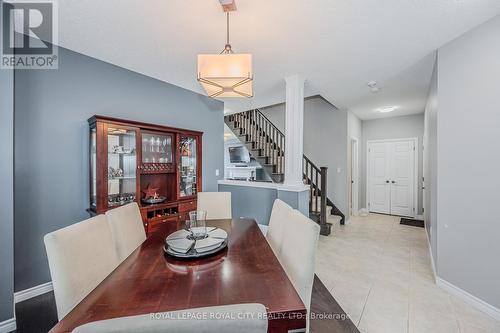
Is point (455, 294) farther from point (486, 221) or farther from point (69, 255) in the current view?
point (69, 255)

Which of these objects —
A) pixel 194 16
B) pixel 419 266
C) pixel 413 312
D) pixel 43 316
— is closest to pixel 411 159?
pixel 419 266

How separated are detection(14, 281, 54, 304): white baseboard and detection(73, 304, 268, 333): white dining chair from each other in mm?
2612

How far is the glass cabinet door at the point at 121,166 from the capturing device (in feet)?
8.57

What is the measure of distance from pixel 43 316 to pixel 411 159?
6.91m

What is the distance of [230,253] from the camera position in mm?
1415

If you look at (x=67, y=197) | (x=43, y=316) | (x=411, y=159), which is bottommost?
(x=43, y=316)

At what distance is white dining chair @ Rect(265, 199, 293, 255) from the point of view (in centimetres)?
171

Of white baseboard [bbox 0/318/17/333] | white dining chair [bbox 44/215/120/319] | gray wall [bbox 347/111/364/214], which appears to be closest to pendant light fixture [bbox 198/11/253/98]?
white dining chair [bbox 44/215/120/319]

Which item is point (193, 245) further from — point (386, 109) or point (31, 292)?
point (386, 109)

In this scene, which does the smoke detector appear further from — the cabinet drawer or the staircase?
the cabinet drawer

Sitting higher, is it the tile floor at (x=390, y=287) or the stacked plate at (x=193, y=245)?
the stacked plate at (x=193, y=245)

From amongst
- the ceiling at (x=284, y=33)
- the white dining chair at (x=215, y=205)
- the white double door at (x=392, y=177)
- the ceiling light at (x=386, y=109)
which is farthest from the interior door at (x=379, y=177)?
the white dining chair at (x=215, y=205)

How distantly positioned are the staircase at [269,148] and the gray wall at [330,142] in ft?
0.79

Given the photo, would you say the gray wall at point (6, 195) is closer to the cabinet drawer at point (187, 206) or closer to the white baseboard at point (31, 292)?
the white baseboard at point (31, 292)
